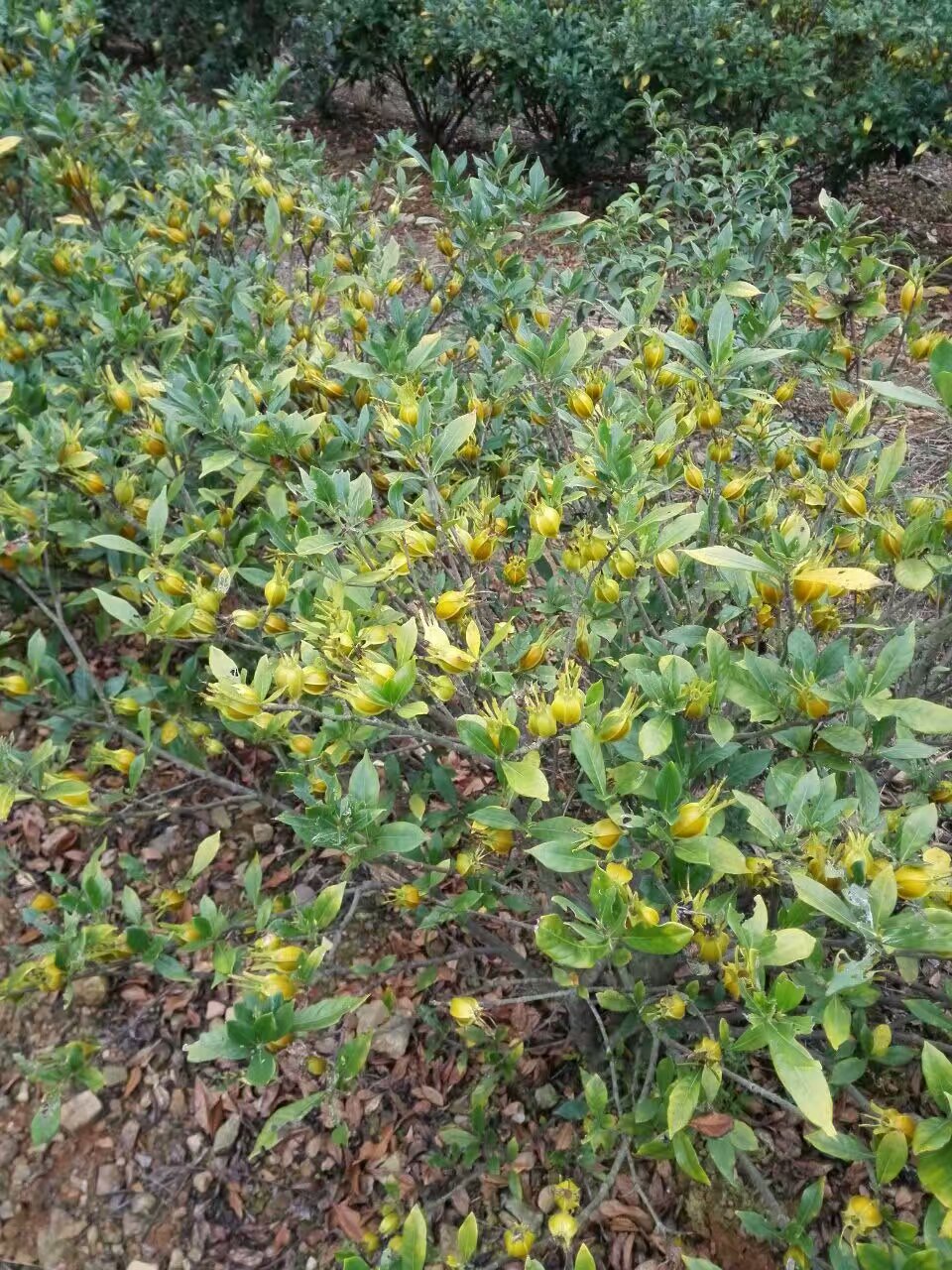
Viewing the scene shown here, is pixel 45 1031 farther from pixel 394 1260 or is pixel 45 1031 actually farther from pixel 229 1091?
pixel 394 1260

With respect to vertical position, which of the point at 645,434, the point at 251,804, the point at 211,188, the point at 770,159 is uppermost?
the point at 770,159

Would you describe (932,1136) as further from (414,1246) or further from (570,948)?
(414,1246)

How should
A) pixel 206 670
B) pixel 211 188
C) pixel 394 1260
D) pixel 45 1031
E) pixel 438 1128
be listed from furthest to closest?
pixel 211 188 → pixel 206 670 → pixel 45 1031 → pixel 438 1128 → pixel 394 1260

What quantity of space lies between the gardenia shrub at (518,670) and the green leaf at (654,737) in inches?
1.0

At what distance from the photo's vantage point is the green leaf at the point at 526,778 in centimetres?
108

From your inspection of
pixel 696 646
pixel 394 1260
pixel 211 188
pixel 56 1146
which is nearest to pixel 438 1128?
pixel 394 1260

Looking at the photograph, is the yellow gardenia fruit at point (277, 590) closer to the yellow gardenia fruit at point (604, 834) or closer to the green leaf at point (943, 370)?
the yellow gardenia fruit at point (604, 834)

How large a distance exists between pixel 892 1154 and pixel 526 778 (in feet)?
2.10

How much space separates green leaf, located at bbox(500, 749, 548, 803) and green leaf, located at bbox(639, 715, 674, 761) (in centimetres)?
13

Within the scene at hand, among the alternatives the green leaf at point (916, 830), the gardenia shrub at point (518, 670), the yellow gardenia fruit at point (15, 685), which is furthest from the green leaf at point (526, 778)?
the yellow gardenia fruit at point (15, 685)

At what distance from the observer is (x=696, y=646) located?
144 centimetres

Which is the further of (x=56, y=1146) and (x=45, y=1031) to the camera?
(x=45, y=1031)

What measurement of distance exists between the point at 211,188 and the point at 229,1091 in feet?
8.46

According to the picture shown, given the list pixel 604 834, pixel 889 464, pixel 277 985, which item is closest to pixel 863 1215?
pixel 604 834
